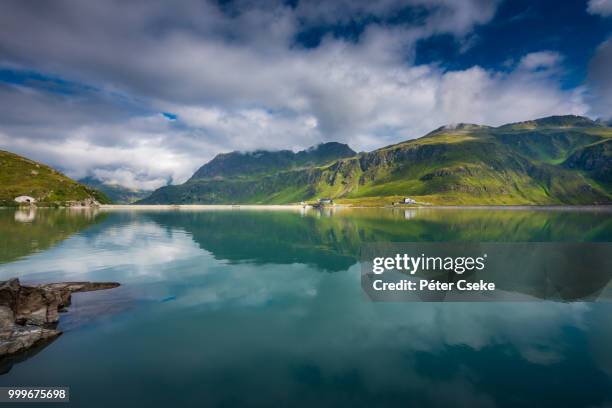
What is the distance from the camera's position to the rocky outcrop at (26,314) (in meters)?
22.4

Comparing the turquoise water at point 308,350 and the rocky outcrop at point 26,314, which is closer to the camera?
the turquoise water at point 308,350

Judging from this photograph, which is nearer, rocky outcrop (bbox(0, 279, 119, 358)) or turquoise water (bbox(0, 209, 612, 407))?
turquoise water (bbox(0, 209, 612, 407))

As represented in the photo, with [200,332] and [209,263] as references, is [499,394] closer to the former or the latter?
[200,332]

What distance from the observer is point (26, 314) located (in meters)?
27.2

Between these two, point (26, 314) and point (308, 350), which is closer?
point (308, 350)

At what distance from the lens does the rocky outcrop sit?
73.5ft

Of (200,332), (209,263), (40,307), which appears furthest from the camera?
(209,263)

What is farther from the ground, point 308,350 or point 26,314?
point 26,314

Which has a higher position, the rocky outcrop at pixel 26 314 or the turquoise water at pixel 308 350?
the rocky outcrop at pixel 26 314

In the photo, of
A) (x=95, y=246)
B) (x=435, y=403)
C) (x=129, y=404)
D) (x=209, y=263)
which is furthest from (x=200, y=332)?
(x=95, y=246)

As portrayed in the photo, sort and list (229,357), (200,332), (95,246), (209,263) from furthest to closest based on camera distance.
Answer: (95,246), (209,263), (200,332), (229,357)

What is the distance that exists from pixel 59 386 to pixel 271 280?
27692 mm

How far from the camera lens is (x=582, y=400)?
1764cm

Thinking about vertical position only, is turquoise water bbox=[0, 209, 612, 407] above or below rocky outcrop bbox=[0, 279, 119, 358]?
below
